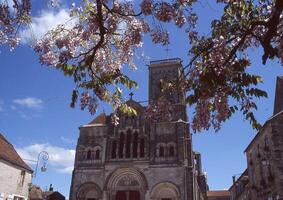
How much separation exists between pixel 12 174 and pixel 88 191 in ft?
28.2

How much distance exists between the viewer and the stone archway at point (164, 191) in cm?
3105

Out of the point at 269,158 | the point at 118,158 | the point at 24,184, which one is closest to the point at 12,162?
the point at 24,184

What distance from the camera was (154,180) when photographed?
31.9m

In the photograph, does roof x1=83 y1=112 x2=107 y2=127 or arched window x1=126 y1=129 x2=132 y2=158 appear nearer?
arched window x1=126 y1=129 x2=132 y2=158

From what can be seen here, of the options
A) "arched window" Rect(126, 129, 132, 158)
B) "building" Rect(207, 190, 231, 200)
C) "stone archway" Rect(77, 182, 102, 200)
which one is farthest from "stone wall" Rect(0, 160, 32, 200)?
"building" Rect(207, 190, 231, 200)

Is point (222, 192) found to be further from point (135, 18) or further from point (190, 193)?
point (135, 18)

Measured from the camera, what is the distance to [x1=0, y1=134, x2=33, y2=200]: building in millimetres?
26406

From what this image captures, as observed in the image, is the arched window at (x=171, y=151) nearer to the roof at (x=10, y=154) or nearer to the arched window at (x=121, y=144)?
the arched window at (x=121, y=144)

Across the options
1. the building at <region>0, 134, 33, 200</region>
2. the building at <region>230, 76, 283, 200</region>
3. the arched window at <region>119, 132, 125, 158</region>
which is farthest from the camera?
the arched window at <region>119, 132, 125, 158</region>

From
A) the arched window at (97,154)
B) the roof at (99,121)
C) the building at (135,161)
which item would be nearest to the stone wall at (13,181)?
the building at (135,161)

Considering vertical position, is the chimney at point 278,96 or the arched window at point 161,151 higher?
the chimney at point 278,96

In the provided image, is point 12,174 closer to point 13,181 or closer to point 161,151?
point 13,181

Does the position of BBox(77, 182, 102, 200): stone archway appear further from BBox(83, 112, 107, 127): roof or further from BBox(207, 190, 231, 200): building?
BBox(207, 190, 231, 200): building

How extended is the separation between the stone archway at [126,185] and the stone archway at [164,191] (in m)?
0.96
